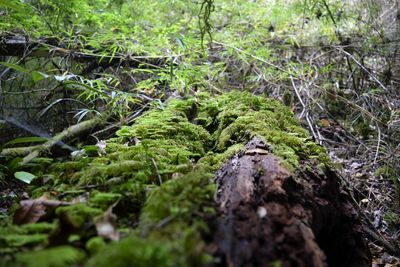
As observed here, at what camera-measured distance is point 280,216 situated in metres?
1.27

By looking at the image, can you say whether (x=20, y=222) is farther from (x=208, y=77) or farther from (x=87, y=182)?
(x=208, y=77)

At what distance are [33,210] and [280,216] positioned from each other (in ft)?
3.28

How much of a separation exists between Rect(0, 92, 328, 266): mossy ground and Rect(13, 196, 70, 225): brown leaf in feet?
0.14

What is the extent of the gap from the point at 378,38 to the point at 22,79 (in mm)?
4810

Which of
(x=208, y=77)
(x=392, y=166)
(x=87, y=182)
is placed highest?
(x=87, y=182)

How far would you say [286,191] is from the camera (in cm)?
148

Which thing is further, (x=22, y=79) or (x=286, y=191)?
(x=22, y=79)

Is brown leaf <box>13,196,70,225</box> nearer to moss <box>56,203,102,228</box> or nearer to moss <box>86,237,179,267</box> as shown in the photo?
moss <box>56,203,102,228</box>

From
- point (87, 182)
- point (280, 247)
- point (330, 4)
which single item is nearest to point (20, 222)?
point (87, 182)

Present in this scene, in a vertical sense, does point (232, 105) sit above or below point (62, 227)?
below

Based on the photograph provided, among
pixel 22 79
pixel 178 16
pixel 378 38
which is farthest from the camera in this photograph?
pixel 178 16

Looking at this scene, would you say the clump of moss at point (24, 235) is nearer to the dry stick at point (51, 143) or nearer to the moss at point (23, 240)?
the moss at point (23, 240)

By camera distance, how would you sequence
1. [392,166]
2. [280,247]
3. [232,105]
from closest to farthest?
[280,247] → [232,105] → [392,166]

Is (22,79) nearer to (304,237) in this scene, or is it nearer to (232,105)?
(232,105)
